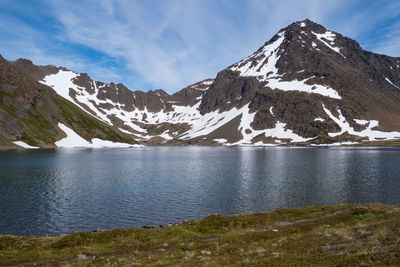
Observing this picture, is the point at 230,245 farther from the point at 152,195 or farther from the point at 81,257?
the point at 152,195

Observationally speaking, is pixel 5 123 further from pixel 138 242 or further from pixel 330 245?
pixel 330 245

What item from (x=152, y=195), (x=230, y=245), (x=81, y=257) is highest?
→ (x=230, y=245)

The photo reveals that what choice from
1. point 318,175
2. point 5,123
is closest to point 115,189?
point 318,175

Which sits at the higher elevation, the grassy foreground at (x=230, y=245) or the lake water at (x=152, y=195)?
the grassy foreground at (x=230, y=245)

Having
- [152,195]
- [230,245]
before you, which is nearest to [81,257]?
[230,245]

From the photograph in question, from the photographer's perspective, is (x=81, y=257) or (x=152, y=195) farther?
(x=152, y=195)

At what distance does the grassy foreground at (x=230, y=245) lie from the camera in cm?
1555

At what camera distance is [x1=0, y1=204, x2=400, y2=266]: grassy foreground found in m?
15.5

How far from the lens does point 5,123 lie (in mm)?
196125

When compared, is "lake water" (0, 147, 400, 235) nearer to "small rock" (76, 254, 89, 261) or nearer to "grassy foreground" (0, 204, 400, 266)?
"grassy foreground" (0, 204, 400, 266)

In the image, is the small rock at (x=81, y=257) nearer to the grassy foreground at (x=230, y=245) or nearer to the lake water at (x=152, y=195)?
the grassy foreground at (x=230, y=245)

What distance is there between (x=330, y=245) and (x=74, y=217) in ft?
126

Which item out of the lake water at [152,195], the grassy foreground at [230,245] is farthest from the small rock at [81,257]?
the lake water at [152,195]

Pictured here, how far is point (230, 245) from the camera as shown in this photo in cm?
2245
